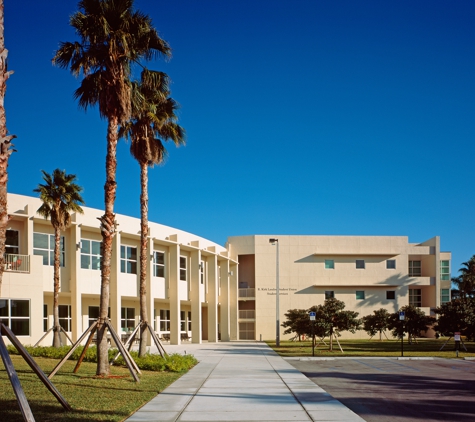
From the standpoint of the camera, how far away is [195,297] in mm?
49781

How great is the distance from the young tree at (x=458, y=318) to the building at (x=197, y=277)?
62.4 feet

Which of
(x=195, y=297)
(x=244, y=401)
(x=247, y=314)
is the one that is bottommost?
(x=247, y=314)

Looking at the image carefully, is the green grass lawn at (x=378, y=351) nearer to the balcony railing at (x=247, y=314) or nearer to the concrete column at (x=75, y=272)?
the concrete column at (x=75, y=272)

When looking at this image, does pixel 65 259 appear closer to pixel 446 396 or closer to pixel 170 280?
pixel 170 280

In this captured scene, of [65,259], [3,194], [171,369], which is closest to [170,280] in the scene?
[65,259]

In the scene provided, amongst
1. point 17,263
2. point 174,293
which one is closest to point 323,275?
point 174,293

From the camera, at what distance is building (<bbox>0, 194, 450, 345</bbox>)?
33469 mm

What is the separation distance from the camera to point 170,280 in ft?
153

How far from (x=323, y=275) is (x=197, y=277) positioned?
16559mm

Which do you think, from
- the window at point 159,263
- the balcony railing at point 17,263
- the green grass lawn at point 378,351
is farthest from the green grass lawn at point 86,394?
the window at point 159,263

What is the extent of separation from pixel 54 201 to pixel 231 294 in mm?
30171

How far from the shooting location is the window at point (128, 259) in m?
42.2

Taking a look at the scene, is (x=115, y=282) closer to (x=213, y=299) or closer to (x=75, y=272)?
(x=75, y=272)

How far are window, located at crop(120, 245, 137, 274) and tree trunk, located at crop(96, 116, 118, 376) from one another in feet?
75.6
